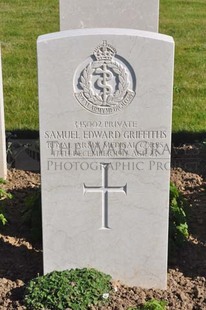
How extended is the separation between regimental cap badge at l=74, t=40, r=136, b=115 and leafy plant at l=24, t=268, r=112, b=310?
1084 mm

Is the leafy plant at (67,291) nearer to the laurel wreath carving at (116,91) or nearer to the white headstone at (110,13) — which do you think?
the laurel wreath carving at (116,91)

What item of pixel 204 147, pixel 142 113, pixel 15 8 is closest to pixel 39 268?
pixel 142 113

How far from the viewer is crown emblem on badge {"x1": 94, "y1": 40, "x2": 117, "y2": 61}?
4055mm

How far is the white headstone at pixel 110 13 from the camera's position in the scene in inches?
229

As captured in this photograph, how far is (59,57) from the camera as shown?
4.09 meters

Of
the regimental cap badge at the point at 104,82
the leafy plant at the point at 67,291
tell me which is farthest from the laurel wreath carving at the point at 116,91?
the leafy plant at the point at 67,291

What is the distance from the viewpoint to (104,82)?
4.16 meters

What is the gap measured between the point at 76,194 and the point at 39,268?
0.73 metres

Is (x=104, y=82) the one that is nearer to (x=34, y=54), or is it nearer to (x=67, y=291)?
(x=67, y=291)

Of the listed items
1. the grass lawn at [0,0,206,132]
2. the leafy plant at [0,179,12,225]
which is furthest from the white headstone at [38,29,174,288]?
the grass lawn at [0,0,206,132]

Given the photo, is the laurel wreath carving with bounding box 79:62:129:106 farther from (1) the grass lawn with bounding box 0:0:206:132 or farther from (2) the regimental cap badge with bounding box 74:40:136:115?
(1) the grass lawn with bounding box 0:0:206:132

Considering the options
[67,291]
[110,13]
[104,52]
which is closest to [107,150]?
[104,52]

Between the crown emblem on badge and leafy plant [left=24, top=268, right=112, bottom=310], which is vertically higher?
the crown emblem on badge

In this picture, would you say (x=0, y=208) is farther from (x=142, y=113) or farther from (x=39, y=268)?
(x=142, y=113)
